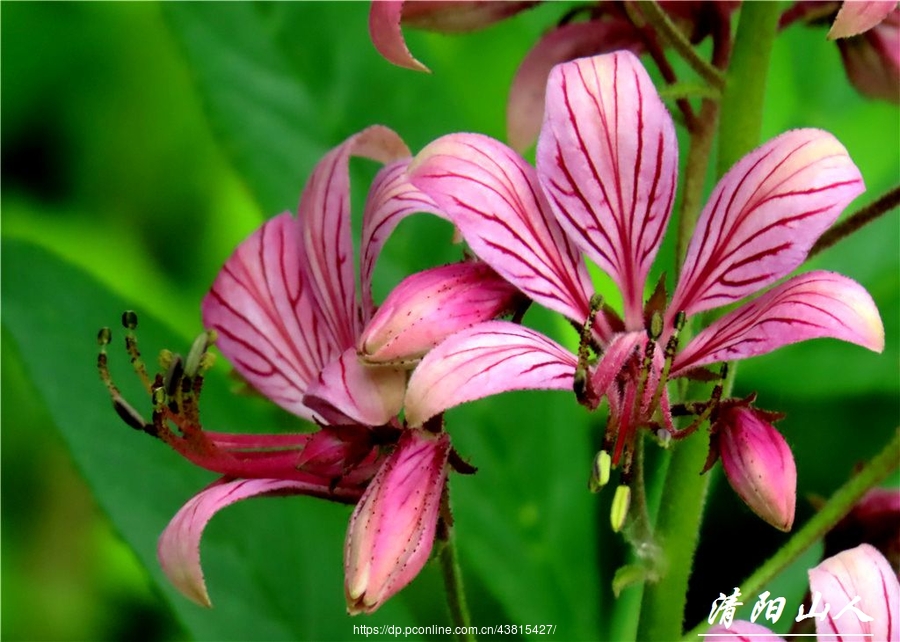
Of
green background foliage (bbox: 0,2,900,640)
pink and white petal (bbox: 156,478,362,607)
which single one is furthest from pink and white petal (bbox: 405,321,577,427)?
green background foliage (bbox: 0,2,900,640)

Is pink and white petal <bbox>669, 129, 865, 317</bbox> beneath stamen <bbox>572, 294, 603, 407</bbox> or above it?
above

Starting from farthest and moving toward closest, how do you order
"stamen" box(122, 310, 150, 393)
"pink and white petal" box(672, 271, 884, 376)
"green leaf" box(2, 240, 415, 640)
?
1. "green leaf" box(2, 240, 415, 640)
2. "stamen" box(122, 310, 150, 393)
3. "pink and white petal" box(672, 271, 884, 376)

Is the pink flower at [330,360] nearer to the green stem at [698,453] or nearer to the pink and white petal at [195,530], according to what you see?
the pink and white petal at [195,530]

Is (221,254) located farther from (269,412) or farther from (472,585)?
(472,585)

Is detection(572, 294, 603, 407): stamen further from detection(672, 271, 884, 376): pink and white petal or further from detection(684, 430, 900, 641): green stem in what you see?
detection(684, 430, 900, 641): green stem

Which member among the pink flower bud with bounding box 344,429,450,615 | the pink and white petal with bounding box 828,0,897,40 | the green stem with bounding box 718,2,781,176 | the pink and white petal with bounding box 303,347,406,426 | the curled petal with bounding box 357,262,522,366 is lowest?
the pink flower bud with bounding box 344,429,450,615

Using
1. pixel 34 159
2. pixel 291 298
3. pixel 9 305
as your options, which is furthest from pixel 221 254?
pixel 291 298
